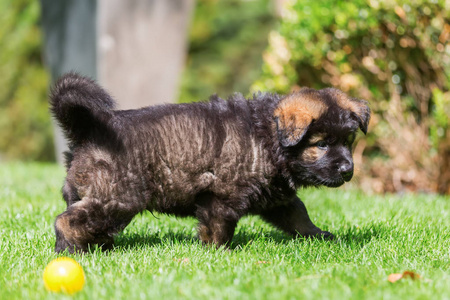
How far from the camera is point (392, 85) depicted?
724 cm

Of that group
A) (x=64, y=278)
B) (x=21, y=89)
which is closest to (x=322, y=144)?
(x=64, y=278)

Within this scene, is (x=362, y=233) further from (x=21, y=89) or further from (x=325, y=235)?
(x=21, y=89)

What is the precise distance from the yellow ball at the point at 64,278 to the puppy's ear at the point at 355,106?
225 cm

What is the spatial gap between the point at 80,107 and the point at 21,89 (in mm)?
16153

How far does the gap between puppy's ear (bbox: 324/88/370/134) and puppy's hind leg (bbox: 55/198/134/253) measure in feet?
5.80

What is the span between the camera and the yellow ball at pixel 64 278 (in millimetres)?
2846

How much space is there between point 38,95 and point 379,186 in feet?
46.2

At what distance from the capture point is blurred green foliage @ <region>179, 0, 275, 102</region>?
65.3ft

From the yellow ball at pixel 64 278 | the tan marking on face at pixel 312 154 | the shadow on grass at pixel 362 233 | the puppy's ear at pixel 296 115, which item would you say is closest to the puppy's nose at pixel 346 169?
the tan marking on face at pixel 312 154

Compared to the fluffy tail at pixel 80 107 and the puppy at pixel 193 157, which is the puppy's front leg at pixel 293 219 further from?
the fluffy tail at pixel 80 107

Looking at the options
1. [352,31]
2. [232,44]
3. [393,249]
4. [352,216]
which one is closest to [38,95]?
[232,44]

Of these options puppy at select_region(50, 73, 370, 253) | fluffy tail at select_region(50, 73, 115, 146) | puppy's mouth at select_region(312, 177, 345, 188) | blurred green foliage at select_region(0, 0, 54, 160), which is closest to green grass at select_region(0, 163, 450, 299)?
puppy at select_region(50, 73, 370, 253)

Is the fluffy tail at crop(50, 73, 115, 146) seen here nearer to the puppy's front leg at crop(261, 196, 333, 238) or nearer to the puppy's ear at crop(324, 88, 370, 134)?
the puppy's front leg at crop(261, 196, 333, 238)

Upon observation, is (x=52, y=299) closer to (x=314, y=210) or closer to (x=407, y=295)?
(x=407, y=295)
